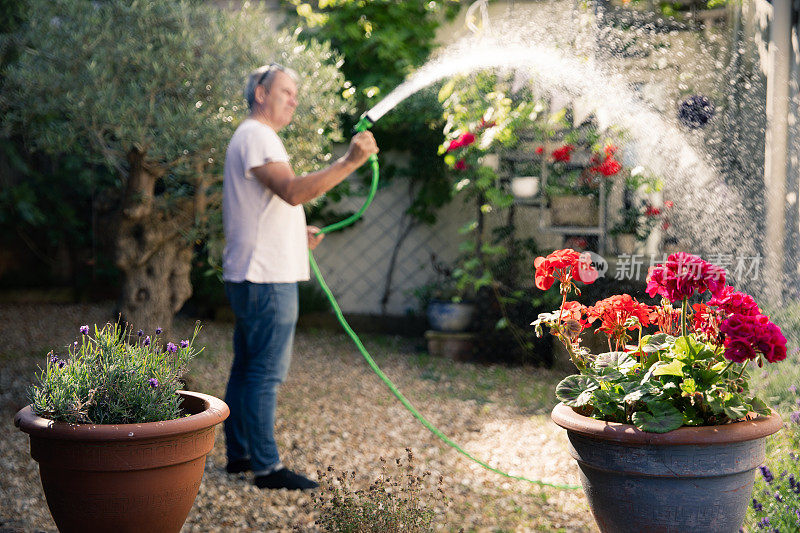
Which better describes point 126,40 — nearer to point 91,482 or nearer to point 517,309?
point 91,482

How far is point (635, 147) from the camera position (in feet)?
16.0

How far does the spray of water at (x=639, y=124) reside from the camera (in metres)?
4.41

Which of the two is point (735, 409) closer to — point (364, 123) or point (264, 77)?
point (364, 123)

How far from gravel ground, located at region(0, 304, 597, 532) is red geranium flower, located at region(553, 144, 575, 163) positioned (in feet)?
4.70

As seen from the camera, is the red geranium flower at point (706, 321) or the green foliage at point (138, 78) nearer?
the red geranium flower at point (706, 321)

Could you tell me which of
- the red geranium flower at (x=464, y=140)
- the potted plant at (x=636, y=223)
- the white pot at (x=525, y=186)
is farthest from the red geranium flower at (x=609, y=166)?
the red geranium flower at (x=464, y=140)

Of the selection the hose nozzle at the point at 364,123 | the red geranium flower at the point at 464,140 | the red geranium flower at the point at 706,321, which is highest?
the red geranium flower at the point at 464,140

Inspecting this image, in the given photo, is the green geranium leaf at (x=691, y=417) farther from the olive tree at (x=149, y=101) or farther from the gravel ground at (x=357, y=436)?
the olive tree at (x=149, y=101)

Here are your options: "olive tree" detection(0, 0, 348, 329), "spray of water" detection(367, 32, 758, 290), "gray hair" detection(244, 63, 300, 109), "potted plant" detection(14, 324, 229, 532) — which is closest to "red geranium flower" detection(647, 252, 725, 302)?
"potted plant" detection(14, 324, 229, 532)

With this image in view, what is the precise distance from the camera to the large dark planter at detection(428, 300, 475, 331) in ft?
17.5

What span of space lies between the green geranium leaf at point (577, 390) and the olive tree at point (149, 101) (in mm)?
2101

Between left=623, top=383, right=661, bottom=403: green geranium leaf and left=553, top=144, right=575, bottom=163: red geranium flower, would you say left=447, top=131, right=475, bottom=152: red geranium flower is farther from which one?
left=623, top=383, right=661, bottom=403: green geranium leaf

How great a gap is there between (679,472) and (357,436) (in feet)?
6.39

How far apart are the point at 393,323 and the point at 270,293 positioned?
3686 millimetres
